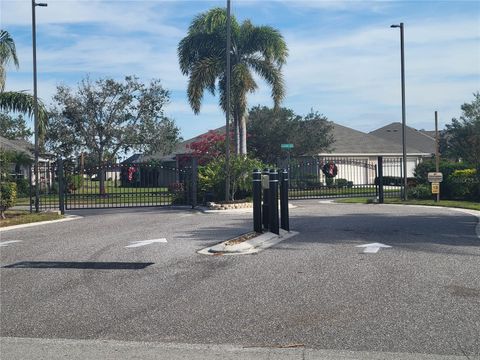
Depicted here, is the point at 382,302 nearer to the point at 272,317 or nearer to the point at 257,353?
the point at 272,317

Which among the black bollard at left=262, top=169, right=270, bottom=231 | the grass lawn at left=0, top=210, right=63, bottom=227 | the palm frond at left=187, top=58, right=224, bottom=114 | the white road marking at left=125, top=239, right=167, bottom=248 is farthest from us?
the palm frond at left=187, top=58, right=224, bottom=114

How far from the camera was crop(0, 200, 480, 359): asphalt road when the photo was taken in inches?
245

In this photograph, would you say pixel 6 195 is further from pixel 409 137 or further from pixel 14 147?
pixel 409 137

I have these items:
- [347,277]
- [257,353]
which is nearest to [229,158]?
[347,277]

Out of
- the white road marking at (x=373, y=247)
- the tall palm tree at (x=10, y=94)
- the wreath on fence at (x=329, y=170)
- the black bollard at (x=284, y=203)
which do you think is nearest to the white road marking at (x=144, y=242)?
the black bollard at (x=284, y=203)

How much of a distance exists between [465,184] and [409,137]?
107ft

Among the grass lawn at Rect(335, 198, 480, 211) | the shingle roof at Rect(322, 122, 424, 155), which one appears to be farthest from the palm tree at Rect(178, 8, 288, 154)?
the shingle roof at Rect(322, 122, 424, 155)

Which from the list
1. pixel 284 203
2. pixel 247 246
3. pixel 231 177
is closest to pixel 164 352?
pixel 247 246

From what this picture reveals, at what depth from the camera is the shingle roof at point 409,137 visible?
5522cm

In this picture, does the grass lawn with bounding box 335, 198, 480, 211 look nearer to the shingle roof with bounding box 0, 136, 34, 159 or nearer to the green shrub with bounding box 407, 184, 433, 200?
the green shrub with bounding box 407, 184, 433, 200

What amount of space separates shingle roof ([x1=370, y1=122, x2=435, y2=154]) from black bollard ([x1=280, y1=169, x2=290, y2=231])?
40.9 meters

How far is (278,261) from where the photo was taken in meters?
10.1

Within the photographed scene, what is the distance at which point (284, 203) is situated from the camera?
14.9 meters

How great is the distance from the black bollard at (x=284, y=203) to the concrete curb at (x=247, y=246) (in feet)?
4.13
